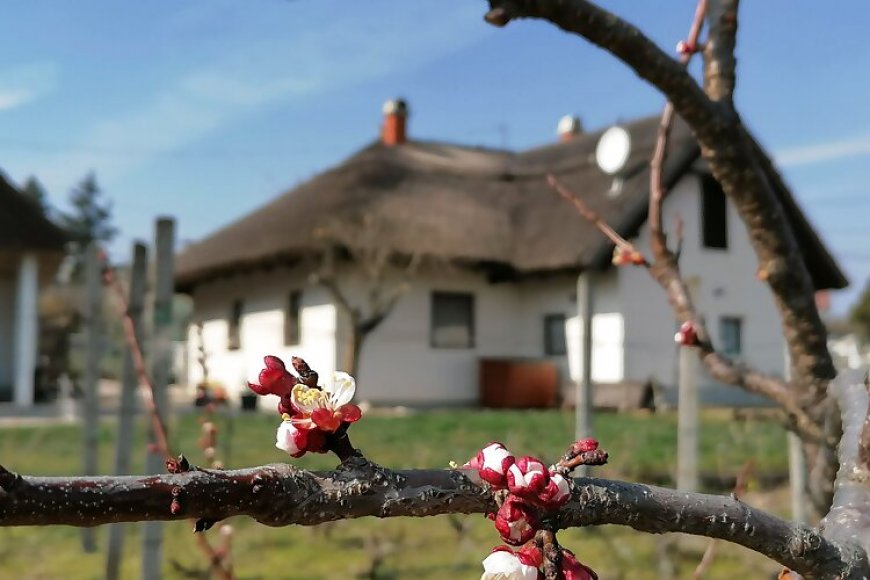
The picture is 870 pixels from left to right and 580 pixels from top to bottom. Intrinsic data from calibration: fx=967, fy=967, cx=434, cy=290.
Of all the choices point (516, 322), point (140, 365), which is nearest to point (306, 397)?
point (140, 365)

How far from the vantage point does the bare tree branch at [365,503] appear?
503mm

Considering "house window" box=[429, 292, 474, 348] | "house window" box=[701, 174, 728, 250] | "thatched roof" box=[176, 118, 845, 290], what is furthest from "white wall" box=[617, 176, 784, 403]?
"house window" box=[429, 292, 474, 348]

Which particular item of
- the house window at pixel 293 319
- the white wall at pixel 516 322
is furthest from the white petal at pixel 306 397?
the house window at pixel 293 319

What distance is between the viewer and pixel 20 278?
18.2m

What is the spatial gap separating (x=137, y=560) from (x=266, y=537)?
67 centimetres

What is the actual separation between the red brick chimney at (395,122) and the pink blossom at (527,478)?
22.8 m

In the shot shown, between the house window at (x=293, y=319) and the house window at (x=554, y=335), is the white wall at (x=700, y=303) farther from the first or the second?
the house window at (x=293, y=319)

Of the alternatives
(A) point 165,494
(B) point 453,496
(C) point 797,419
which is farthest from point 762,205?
(A) point 165,494

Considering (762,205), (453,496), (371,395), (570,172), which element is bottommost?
(371,395)

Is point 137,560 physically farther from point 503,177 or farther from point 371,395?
point 503,177

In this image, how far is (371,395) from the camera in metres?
18.6

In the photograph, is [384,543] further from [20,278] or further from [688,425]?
[20,278]

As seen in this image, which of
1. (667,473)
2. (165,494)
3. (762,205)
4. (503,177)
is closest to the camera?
(165,494)

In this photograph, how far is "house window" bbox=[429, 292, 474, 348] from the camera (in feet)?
64.3
